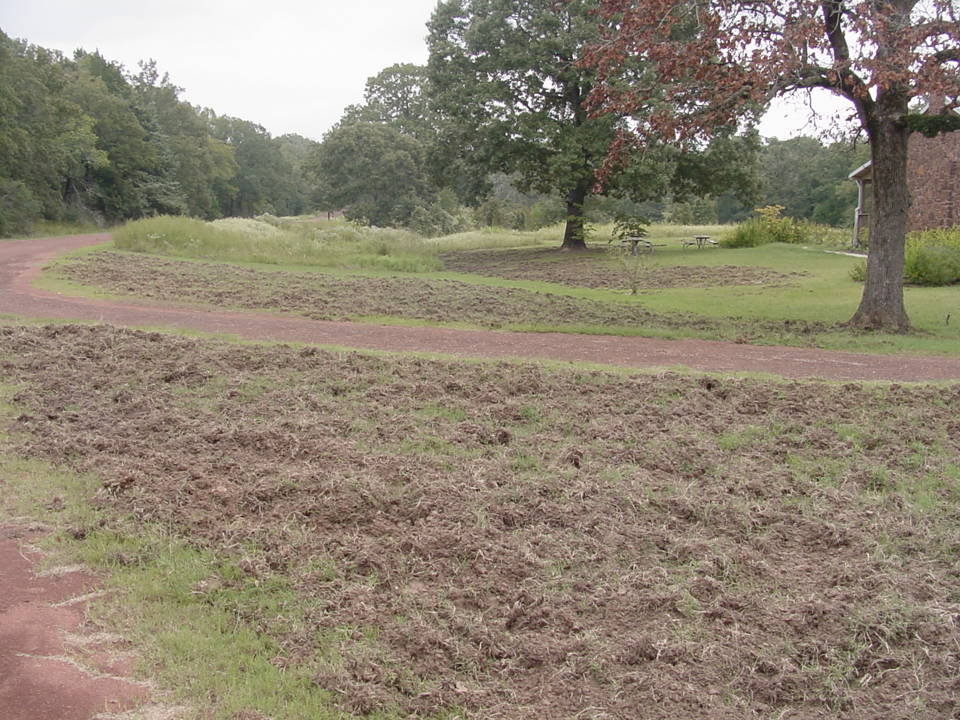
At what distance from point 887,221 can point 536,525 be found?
34.8 ft

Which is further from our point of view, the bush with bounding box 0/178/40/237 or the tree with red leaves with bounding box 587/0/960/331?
the bush with bounding box 0/178/40/237

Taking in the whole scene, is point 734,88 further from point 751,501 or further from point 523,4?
point 523,4

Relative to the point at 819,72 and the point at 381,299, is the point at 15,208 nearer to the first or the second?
the point at 381,299

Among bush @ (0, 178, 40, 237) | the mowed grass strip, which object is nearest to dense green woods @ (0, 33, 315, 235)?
bush @ (0, 178, 40, 237)

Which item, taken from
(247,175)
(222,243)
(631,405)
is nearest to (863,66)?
→ (631,405)

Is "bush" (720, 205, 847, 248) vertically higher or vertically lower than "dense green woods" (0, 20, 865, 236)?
lower

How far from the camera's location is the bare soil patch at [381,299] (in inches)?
535

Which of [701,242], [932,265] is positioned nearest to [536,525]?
[932,265]

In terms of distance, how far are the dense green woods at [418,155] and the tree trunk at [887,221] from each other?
139 inches

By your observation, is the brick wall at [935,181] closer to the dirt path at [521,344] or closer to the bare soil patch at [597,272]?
the bare soil patch at [597,272]

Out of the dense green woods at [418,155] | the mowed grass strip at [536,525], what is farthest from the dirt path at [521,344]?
the dense green woods at [418,155]

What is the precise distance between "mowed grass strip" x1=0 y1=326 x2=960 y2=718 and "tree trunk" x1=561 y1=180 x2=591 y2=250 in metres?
25.1

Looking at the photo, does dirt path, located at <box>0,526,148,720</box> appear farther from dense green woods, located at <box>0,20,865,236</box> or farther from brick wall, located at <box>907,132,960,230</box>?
brick wall, located at <box>907,132,960,230</box>

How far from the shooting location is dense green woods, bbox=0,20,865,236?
30.7 meters
